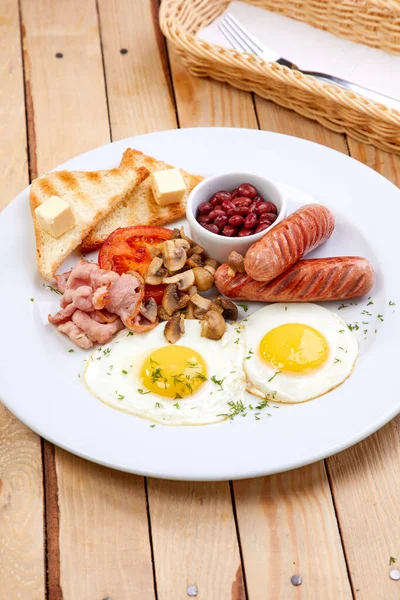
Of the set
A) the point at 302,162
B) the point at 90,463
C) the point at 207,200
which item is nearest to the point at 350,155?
the point at 302,162

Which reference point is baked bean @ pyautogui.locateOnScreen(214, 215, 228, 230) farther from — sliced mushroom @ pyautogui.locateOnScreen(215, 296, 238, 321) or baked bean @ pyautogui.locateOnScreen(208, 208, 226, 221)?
sliced mushroom @ pyautogui.locateOnScreen(215, 296, 238, 321)

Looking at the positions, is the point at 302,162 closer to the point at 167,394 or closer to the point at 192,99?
the point at 192,99

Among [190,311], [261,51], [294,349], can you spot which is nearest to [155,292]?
[190,311]

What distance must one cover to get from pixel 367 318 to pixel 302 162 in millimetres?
1078

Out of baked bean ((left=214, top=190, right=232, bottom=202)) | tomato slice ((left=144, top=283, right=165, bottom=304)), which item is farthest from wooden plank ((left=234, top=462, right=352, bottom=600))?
baked bean ((left=214, top=190, right=232, bottom=202))

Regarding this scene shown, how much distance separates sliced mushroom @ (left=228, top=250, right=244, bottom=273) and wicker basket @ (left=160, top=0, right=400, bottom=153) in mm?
1236

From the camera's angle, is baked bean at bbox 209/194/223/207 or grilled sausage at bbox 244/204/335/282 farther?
baked bean at bbox 209/194/223/207

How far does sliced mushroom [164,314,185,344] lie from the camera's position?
3285 mm

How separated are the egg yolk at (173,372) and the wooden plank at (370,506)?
665 mm

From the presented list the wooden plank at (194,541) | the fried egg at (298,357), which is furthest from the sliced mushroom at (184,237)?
the wooden plank at (194,541)

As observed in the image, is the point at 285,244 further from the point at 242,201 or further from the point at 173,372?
the point at 173,372

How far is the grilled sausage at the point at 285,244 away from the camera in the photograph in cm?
330

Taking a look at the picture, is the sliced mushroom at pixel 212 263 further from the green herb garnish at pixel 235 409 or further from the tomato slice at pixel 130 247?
the green herb garnish at pixel 235 409

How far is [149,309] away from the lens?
3449 mm
